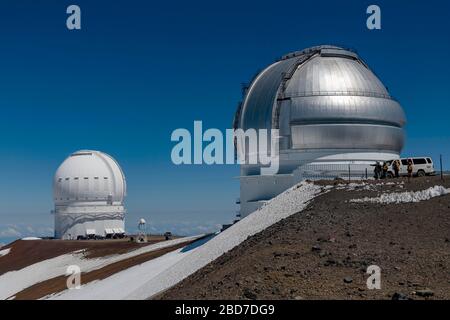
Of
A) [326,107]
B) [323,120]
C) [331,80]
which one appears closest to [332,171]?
[323,120]

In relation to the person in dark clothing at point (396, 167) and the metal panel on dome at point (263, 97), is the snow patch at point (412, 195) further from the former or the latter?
the metal panel on dome at point (263, 97)

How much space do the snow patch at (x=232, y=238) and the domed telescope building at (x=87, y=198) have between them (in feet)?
137

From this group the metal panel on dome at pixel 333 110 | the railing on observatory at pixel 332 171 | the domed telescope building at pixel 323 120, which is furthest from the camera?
the domed telescope building at pixel 323 120

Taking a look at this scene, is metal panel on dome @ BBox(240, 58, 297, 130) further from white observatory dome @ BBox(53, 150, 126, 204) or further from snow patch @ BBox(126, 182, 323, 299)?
white observatory dome @ BBox(53, 150, 126, 204)

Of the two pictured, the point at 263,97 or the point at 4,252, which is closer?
the point at 263,97

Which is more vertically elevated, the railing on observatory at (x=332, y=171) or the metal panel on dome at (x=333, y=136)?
the metal panel on dome at (x=333, y=136)

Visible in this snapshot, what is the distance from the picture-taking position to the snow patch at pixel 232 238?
1069 inches

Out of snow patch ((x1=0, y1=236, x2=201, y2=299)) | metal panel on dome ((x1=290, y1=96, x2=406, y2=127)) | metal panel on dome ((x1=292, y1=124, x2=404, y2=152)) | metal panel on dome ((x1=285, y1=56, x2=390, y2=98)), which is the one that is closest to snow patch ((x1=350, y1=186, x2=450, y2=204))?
metal panel on dome ((x1=292, y1=124, x2=404, y2=152))

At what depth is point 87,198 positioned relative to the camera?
73.9 m

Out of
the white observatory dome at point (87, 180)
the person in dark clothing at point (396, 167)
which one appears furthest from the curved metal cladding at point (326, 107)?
the white observatory dome at point (87, 180)

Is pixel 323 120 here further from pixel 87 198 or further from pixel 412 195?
pixel 87 198

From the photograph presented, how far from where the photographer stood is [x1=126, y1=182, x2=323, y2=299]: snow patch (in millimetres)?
27141

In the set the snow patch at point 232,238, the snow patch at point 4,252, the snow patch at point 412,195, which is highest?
the snow patch at point 412,195

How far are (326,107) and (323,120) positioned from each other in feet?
3.08
